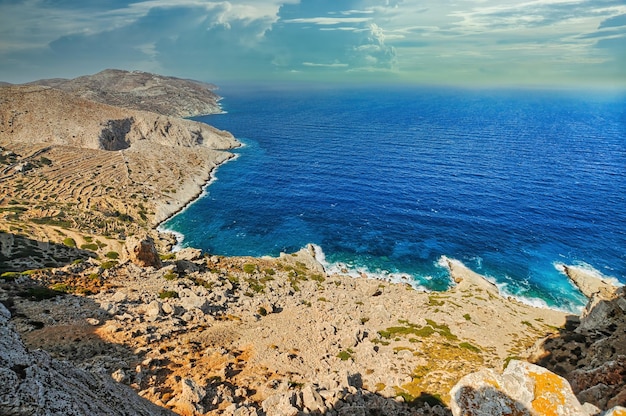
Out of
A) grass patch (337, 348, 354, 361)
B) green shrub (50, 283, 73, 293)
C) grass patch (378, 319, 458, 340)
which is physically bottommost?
grass patch (378, 319, 458, 340)

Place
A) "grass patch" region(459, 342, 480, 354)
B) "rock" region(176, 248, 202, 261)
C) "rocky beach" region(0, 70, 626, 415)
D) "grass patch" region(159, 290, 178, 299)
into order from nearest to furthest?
"rocky beach" region(0, 70, 626, 415)
"grass patch" region(159, 290, 178, 299)
"grass patch" region(459, 342, 480, 354)
"rock" region(176, 248, 202, 261)

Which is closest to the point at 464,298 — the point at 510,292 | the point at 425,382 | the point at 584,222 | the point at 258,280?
the point at 510,292

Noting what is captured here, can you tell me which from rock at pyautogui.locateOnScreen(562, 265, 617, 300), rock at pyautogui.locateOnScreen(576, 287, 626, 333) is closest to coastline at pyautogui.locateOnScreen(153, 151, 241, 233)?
rock at pyautogui.locateOnScreen(576, 287, 626, 333)

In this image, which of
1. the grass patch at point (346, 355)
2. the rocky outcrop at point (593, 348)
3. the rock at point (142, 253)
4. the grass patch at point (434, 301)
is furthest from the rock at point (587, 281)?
the rock at point (142, 253)

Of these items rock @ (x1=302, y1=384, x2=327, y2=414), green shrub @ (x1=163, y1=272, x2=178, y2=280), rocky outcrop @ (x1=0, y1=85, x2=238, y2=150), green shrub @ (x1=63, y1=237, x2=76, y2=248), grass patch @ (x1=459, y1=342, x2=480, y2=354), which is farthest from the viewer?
rocky outcrop @ (x1=0, y1=85, x2=238, y2=150)

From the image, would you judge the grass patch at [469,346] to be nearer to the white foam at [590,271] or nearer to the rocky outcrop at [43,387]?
the rocky outcrop at [43,387]

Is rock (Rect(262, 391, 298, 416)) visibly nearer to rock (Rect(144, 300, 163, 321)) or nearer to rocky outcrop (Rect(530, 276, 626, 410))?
rock (Rect(144, 300, 163, 321))

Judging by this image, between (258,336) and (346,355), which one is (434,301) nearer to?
(346,355)
